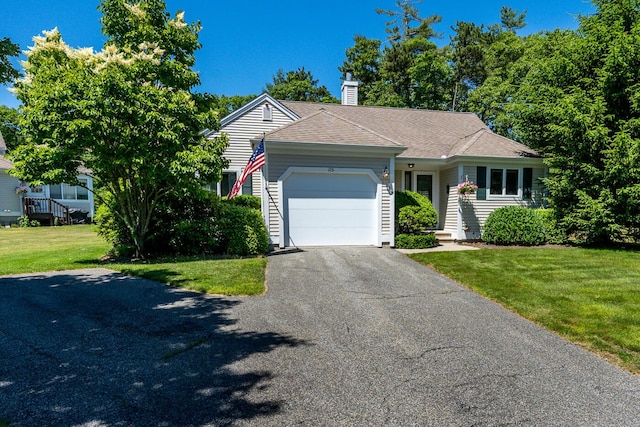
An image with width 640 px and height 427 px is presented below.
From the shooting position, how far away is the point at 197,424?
100.0 inches

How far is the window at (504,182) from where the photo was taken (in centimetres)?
1287

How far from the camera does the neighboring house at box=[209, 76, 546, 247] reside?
34.3 ft

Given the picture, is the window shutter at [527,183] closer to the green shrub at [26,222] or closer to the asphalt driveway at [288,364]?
the asphalt driveway at [288,364]

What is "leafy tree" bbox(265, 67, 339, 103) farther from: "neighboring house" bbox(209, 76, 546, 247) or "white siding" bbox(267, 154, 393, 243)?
"white siding" bbox(267, 154, 393, 243)

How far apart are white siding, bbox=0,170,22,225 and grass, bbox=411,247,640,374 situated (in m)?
23.4

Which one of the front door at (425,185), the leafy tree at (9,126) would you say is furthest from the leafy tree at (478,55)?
the leafy tree at (9,126)

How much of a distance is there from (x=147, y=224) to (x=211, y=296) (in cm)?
418

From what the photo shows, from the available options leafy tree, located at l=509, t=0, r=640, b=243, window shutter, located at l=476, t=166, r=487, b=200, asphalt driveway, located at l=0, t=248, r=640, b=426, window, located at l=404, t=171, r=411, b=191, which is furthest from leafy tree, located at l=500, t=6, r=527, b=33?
asphalt driveway, located at l=0, t=248, r=640, b=426

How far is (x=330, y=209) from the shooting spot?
10.8 meters

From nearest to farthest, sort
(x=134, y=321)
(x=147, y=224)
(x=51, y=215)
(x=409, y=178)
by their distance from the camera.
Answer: (x=134, y=321)
(x=147, y=224)
(x=409, y=178)
(x=51, y=215)

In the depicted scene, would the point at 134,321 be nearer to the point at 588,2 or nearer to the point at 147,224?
the point at 147,224

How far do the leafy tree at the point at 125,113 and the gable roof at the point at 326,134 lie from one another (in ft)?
6.84

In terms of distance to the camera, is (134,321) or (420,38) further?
(420,38)

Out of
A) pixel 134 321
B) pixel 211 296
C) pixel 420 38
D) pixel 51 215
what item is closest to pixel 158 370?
pixel 134 321
